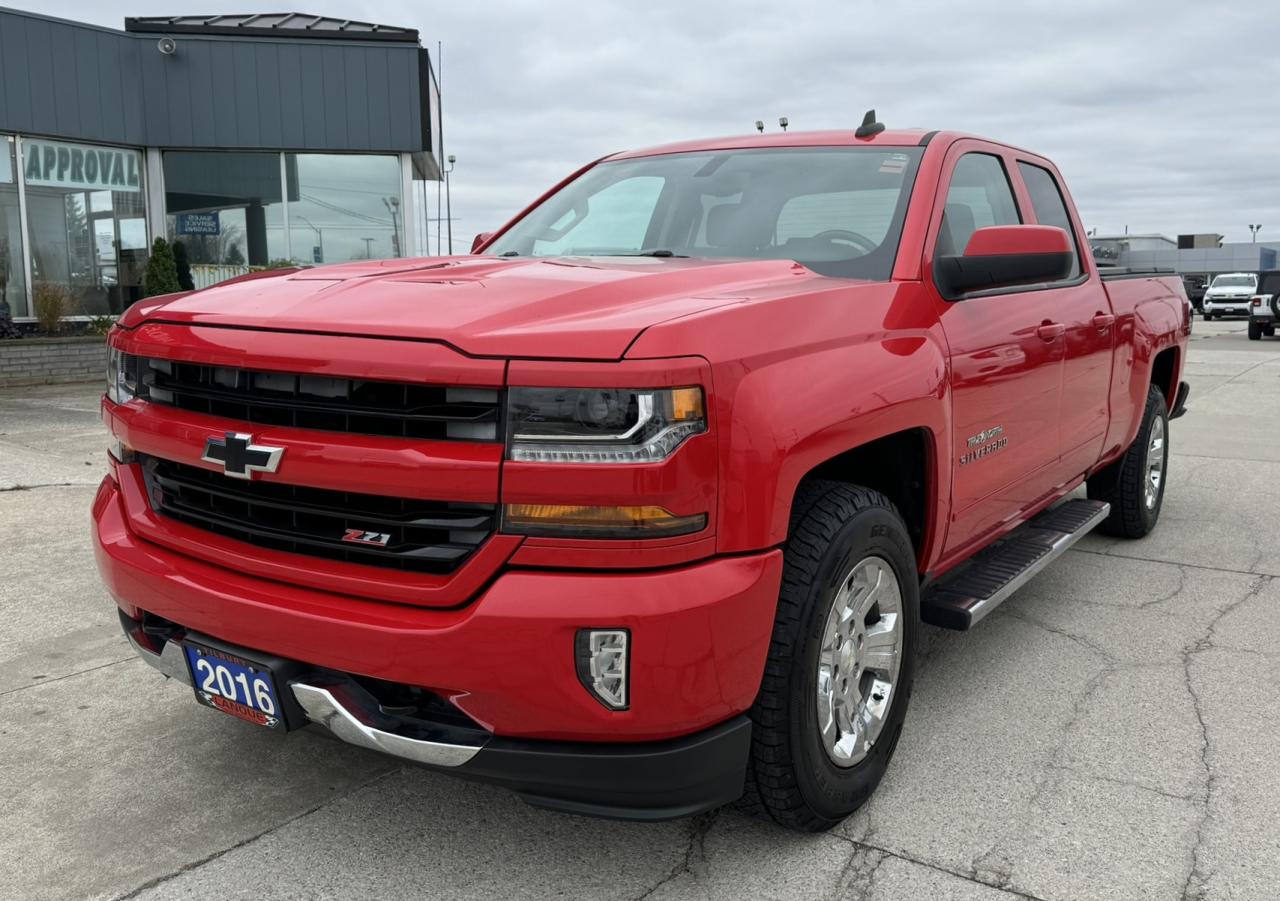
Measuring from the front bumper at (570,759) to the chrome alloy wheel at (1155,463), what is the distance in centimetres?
404

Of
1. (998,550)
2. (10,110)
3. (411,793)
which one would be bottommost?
(411,793)

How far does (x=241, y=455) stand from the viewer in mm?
2334

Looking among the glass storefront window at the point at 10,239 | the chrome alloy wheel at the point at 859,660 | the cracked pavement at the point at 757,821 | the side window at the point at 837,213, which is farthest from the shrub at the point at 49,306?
the chrome alloy wheel at the point at 859,660

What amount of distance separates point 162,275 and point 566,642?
14.9m

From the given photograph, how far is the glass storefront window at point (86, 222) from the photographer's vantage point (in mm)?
15266

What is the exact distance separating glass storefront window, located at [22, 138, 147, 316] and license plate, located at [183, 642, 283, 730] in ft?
46.3

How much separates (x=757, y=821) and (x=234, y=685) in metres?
1.31

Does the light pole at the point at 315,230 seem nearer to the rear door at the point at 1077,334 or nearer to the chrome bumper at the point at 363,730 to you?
the rear door at the point at 1077,334

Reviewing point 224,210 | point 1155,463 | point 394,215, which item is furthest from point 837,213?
point 224,210

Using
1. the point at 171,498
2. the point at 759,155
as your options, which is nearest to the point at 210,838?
the point at 171,498

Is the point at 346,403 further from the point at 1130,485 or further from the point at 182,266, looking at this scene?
the point at 182,266

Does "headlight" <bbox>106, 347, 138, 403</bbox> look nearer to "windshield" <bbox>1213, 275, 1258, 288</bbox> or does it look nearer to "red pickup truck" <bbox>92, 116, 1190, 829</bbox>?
"red pickup truck" <bbox>92, 116, 1190, 829</bbox>

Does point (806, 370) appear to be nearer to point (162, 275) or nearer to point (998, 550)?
point (998, 550)

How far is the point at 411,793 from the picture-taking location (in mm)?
2914
